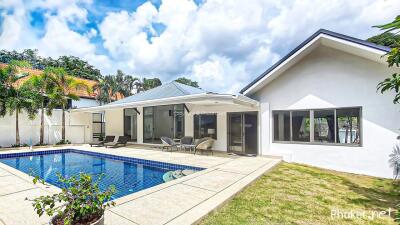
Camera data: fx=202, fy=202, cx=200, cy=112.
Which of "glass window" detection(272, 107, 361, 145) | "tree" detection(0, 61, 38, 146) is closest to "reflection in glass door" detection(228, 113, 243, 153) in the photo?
"glass window" detection(272, 107, 361, 145)

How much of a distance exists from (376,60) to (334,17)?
11.1 ft

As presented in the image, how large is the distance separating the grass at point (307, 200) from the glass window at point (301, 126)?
275 centimetres

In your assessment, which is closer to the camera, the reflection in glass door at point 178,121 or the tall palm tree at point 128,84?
the reflection in glass door at point 178,121

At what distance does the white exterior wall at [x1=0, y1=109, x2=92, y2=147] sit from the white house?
1606cm

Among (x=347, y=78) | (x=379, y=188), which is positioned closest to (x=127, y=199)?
(x=379, y=188)

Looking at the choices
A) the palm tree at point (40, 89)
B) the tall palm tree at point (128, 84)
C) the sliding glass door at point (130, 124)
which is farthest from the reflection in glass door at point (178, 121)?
the tall palm tree at point (128, 84)

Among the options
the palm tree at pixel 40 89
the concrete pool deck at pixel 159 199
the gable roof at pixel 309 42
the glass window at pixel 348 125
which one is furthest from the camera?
the palm tree at pixel 40 89

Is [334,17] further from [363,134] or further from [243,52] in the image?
[243,52]

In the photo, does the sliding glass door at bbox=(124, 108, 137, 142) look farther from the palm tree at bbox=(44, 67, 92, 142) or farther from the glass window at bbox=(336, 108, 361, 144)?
the glass window at bbox=(336, 108, 361, 144)

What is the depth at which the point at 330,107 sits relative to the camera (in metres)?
9.44

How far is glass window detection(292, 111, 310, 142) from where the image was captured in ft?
33.2

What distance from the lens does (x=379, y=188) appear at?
670 cm

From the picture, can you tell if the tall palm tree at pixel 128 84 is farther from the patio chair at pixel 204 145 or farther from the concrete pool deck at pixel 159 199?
the concrete pool deck at pixel 159 199

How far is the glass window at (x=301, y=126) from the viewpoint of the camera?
33.2ft
